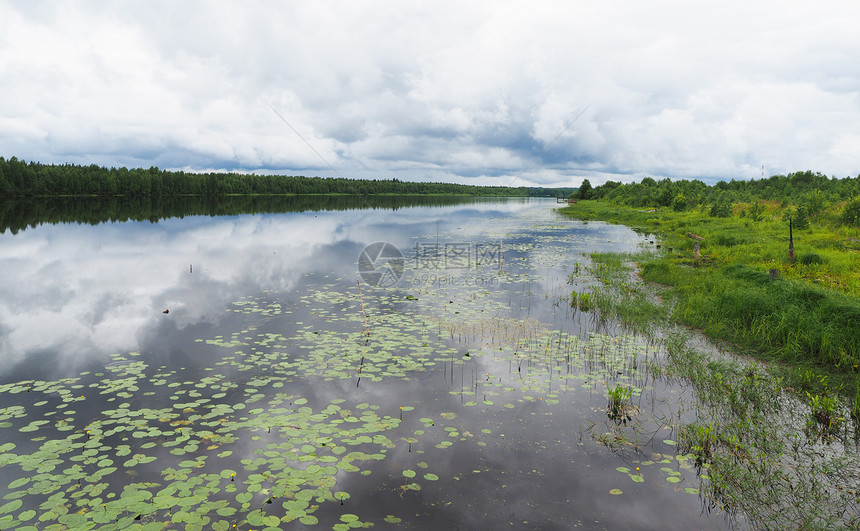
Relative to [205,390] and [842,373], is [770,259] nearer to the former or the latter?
[842,373]

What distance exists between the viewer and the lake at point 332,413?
5422 millimetres

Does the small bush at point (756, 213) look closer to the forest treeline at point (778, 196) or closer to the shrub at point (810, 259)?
the forest treeline at point (778, 196)

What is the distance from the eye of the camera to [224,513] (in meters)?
5.21

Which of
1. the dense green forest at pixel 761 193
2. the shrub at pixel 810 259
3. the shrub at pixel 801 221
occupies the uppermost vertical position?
the dense green forest at pixel 761 193

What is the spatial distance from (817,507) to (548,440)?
330 cm

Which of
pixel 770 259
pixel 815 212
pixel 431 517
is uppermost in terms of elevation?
pixel 815 212

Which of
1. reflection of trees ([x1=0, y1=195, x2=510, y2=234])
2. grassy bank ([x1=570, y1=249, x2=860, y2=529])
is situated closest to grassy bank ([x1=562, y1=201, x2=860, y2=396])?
grassy bank ([x1=570, y1=249, x2=860, y2=529])

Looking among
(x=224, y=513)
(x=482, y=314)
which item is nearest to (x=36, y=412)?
(x=224, y=513)

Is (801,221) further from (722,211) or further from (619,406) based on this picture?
(619,406)

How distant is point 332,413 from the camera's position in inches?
299

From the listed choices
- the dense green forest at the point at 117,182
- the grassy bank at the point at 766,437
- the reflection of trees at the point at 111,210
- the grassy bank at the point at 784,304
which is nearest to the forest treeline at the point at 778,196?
the grassy bank at the point at 784,304

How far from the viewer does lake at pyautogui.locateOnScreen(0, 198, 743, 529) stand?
17.8ft

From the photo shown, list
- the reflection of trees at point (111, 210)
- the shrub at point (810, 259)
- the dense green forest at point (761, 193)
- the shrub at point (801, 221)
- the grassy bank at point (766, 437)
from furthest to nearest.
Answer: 1. the reflection of trees at point (111, 210)
2. the dense green forest at point (761, 193)
3. the shrub at point (801, 221)
4. the shrub at point (810, 259)
5. the grassy bank at point (766, 437)

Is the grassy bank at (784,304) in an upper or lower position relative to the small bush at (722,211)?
lower
